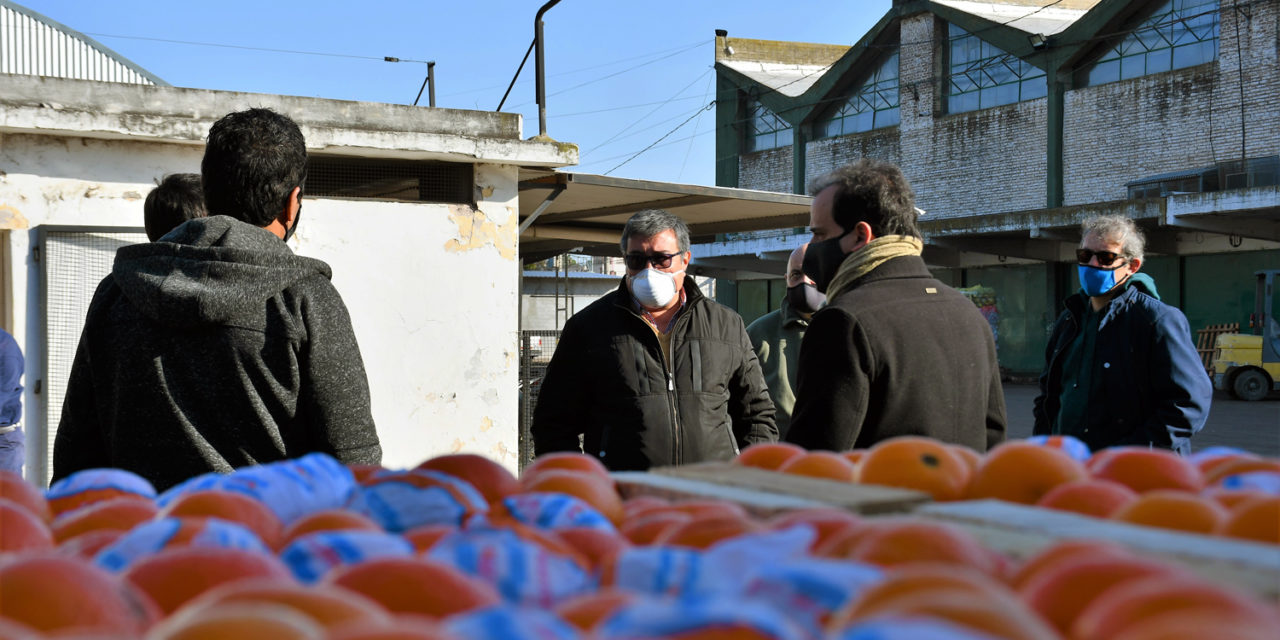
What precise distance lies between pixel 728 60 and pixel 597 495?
36.1 m

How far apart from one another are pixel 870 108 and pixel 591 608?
111 feet

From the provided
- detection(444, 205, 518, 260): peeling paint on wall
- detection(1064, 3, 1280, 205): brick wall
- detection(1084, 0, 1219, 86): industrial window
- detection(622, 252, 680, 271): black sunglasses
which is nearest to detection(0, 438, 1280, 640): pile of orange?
detection(622, 252, 680, 271): black sunglasses

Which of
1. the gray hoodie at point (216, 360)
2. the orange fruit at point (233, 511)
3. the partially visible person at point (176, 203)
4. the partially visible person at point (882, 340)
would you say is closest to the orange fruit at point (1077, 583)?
the orange fruit at point (233, 511)

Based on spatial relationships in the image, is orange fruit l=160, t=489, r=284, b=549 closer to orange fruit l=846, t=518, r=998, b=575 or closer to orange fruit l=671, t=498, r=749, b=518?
orange fruit l=671, t=498, r=749, b=518

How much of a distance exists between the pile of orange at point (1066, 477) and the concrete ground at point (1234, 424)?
39.2 feet

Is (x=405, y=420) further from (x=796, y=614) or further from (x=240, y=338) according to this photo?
(x=796, y=614)

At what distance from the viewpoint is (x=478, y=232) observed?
24.5 feet

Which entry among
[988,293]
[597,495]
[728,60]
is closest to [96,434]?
[597,495]

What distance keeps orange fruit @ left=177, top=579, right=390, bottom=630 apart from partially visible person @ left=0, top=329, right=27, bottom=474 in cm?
455

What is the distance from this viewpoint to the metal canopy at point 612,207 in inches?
319

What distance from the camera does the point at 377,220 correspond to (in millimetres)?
7145

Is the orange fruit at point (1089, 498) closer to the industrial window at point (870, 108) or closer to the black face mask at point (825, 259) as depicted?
the black face mask at point (825, 259)

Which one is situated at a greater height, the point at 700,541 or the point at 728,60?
the point at 728,60

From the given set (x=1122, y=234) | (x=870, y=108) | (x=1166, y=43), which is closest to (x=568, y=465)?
(x=1122, y=234)
